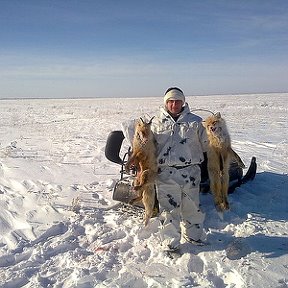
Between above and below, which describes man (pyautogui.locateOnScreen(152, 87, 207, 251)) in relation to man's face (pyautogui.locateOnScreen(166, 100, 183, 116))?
below

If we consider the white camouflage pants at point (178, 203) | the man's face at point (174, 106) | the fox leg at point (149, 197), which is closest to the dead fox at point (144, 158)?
the fox leg at point (149, 197)

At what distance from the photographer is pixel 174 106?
4527 millimetres

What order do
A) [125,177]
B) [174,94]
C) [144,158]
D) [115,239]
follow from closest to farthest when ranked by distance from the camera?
[144,158] → [174,94] → [115,239] → [125,177]

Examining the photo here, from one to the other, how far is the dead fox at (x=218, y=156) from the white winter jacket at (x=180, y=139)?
0.09 meters

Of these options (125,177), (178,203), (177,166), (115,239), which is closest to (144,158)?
(177,166)

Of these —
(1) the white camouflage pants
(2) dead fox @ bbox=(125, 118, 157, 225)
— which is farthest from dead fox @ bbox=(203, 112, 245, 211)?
(2) dead fox @ bbox=(125, 118, 157, 225)

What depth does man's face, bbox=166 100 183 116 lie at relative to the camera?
178 inches

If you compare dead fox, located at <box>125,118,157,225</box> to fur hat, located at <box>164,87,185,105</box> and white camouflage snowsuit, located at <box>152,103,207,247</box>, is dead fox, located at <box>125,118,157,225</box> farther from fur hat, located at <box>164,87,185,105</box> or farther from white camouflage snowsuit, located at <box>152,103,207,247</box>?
fur hat, located at <box>164,87,185,105</box>

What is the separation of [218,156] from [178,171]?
20.8 inches

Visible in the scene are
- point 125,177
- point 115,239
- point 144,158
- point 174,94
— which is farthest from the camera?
point 125,177

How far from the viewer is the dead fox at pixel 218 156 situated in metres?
4.52

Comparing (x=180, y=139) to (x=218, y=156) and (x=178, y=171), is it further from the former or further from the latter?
(x=218, y=156)

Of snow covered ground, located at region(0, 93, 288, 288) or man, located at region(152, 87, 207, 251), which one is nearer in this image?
snow covered ground, located at region(0, 93, 288, 288)

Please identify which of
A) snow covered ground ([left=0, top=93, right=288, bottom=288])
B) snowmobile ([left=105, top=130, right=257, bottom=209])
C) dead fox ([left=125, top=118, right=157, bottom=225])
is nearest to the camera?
snow covered ground ([left=0, top=93, right=288, bottom=288])
